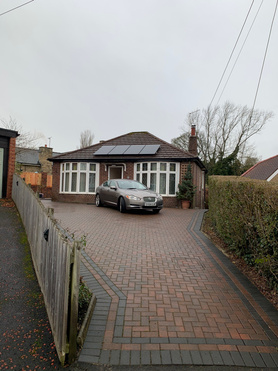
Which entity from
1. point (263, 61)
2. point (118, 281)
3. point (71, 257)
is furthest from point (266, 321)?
point (263, 61)

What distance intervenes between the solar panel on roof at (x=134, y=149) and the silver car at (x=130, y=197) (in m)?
4.19

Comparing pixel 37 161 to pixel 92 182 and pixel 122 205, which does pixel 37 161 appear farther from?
pixel 122 205

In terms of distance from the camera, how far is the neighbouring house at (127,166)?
16.0 meters

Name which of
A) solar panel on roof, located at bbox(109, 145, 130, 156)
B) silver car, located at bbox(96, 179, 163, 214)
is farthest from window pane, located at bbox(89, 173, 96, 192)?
silver car, located at bbox(96, 179, 163, 214)

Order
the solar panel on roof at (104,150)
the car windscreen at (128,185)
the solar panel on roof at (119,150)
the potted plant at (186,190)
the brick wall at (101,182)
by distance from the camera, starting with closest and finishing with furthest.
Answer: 1. the car windscreen at (128,185)
2. the potted plant at (186,190)
3. the brick wall at (101,182)
4. the solar panel on roof at (119,150)
5. the solar panel on roof at (104,150)

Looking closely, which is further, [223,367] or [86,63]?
[86,63]

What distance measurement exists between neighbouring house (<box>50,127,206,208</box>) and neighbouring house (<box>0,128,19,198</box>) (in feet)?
18.4

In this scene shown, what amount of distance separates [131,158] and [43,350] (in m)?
14.6

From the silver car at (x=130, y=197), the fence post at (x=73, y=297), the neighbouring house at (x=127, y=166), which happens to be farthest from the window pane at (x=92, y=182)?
the fence post at (x=73, y=297)

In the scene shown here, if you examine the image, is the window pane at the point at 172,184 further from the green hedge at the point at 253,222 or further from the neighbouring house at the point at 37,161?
the neighbouring house at the point at 37,161

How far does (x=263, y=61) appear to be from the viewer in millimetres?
9969

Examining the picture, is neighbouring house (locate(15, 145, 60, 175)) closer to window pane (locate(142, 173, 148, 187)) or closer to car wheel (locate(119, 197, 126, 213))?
window pane (locate(142, 173, 148, 187))

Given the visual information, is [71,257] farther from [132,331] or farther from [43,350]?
[132,331]

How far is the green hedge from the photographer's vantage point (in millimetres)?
3647
